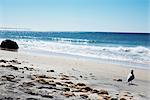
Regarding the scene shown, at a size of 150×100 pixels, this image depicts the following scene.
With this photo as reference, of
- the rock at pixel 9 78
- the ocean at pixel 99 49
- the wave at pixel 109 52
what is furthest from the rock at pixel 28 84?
the wave at pixel 109 52

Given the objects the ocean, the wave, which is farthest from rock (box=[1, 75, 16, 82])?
the wave

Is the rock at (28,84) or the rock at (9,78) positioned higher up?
the rock at (9,78)

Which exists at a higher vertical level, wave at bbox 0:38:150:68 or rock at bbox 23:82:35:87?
rock at bbox 23:82:35:87

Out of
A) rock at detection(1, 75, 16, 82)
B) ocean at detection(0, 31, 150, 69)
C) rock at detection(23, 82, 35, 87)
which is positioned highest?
rock at detection(1, 75, 16, 82)

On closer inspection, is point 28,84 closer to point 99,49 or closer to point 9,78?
point 9,78

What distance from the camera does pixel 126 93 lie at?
6.16 meters

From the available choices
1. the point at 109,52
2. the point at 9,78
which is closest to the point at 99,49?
the point at 109,52

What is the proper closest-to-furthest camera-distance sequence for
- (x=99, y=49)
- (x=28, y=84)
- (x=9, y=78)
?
1. (x=28, y=84)
2. (x=9, y=78)
3. (x=99, y=49)

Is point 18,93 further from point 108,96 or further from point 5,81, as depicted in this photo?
point 108,96

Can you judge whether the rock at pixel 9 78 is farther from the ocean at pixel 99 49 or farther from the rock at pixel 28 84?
the ocean at pixel 99 49

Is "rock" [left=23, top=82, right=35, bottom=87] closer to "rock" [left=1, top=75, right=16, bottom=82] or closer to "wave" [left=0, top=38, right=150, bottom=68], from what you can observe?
"rock" [left=1, top=75, right=16, bottom=82]

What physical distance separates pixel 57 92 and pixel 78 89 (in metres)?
0.59

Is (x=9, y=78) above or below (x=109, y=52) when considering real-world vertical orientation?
above

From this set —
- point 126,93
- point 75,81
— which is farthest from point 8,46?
point 126,93
